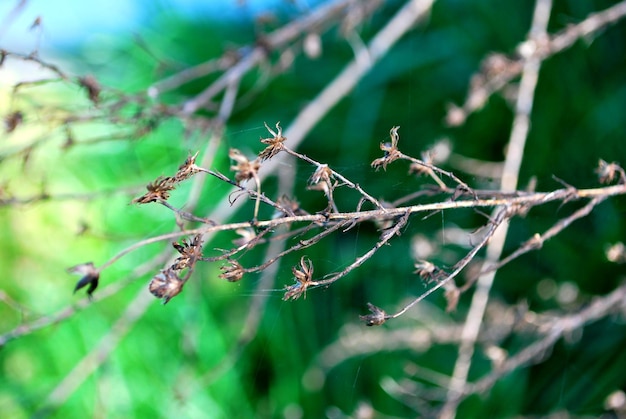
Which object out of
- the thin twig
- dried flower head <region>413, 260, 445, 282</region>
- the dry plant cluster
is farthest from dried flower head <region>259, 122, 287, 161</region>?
the thin twig

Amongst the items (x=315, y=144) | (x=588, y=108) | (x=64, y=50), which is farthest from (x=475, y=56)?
(x=64, y=50)

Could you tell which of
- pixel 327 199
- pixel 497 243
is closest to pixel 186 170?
pixel 327 199

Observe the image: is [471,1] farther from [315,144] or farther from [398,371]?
[398,371]

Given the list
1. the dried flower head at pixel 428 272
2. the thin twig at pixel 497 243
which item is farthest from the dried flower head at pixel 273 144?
the thin twig at pixel 497 243

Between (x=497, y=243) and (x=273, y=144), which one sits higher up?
(x=497, y=243)

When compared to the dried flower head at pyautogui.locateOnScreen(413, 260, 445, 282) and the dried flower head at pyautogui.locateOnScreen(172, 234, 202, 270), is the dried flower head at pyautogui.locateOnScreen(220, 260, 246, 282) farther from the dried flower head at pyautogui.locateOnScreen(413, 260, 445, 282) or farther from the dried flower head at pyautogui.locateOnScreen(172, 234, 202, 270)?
the dried flower head at pyautogui.locateOnScreen(413, 260, 445, 282)

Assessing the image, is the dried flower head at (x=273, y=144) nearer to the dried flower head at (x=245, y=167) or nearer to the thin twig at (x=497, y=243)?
the dried flower head at (x=245, y=167)

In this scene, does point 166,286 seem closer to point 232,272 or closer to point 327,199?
point 232,272
